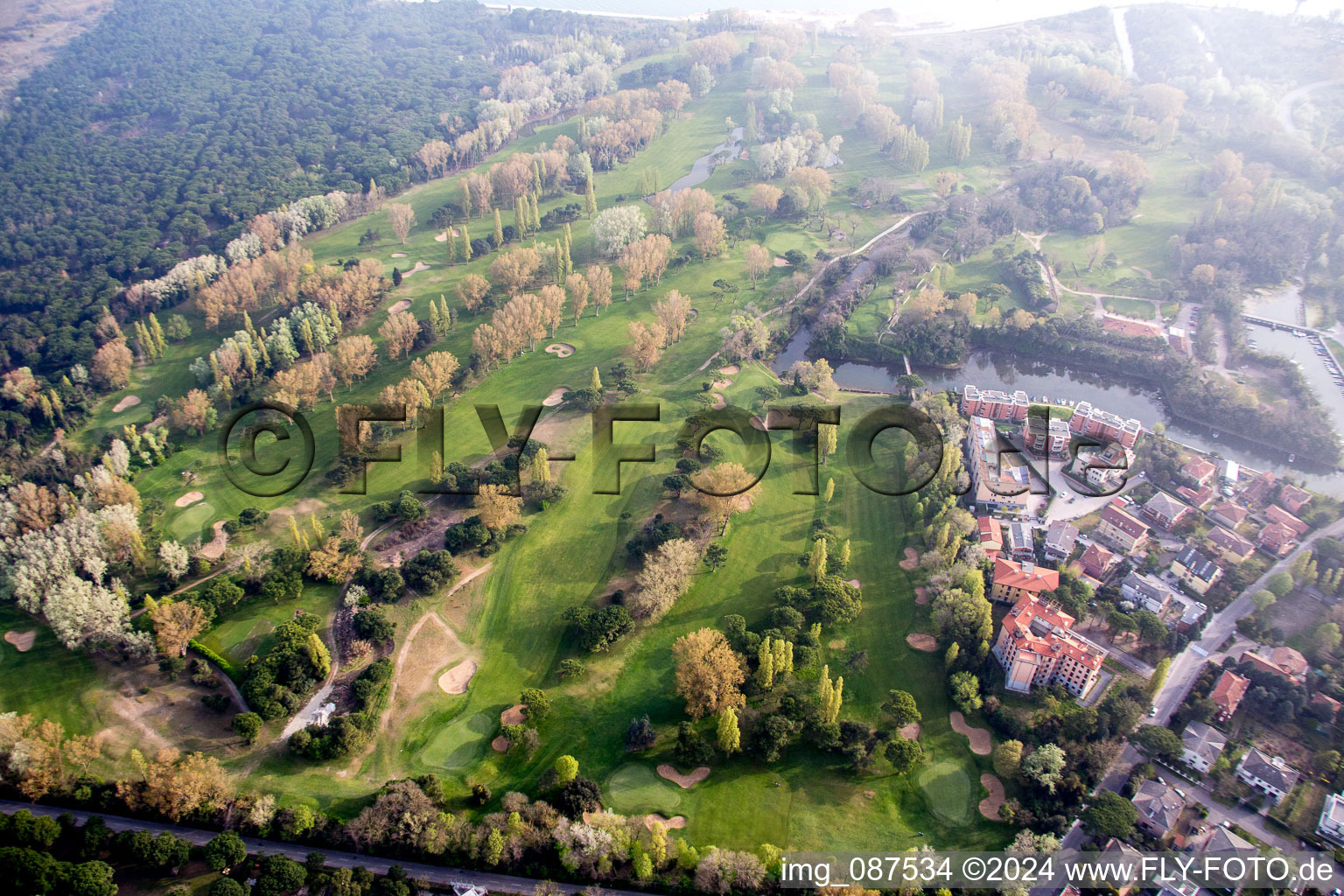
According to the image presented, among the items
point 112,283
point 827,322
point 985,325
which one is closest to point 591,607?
point 827,322

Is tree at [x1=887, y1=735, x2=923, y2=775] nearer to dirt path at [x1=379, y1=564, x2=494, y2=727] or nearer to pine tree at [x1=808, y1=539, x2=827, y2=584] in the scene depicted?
pine tree at [x1=808, y1=539, x2=827, y2=584]

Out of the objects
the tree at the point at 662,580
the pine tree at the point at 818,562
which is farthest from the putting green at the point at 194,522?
the pine tree at the point at 818,562

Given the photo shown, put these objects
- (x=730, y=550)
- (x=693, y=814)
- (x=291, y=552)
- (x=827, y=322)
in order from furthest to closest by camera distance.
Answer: (x=827, y=322)
(x=730, y=550)
(x=291, y=552)
(x=693, y=814)

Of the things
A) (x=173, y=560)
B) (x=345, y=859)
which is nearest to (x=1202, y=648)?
(x=345, y=859)

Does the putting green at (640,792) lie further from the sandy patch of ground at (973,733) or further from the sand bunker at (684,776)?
the sandy patch of ground at (973,733)

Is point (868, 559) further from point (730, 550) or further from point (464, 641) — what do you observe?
point (464, 641)

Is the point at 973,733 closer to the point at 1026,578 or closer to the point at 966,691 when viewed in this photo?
the point at 966,691
